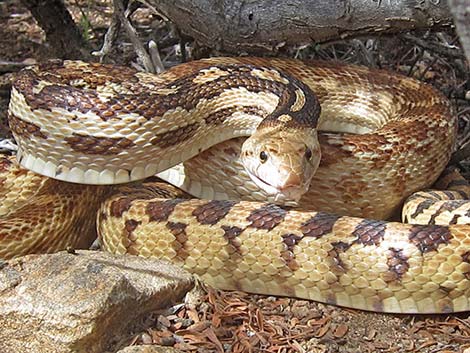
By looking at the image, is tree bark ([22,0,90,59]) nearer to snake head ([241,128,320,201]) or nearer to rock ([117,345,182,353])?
snake head ([241,128,320,201])

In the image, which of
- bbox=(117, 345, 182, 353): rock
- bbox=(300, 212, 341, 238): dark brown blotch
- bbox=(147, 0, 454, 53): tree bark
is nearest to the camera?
bbox=(117, 345, 182, 353): rock

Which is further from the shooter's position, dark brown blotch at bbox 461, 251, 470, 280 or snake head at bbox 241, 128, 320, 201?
snake head at bbox 241, 128, 320, 201

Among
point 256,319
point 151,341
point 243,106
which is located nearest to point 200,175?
point 243,106

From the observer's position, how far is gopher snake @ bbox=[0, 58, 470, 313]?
4.52 m

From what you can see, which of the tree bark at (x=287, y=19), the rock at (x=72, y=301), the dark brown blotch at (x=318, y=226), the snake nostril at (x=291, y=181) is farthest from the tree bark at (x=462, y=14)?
the tree bark at (x=287, y=19)

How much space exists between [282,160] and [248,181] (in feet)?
2.48

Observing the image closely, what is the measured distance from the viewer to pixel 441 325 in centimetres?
450

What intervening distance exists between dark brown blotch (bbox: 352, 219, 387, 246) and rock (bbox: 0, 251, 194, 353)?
1.24 m

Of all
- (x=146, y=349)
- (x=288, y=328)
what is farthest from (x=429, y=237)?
(x=146, y=349)

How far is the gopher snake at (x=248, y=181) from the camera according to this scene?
4.52 meters

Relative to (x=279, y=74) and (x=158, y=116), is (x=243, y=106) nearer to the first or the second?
(x=279, y=74)

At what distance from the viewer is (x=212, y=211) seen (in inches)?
192

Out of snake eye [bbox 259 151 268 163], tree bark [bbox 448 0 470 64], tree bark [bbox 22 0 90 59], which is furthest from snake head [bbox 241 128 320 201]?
tree bark [bbox 22 0 90 59]

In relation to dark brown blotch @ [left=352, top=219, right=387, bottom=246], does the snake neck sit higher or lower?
higher
